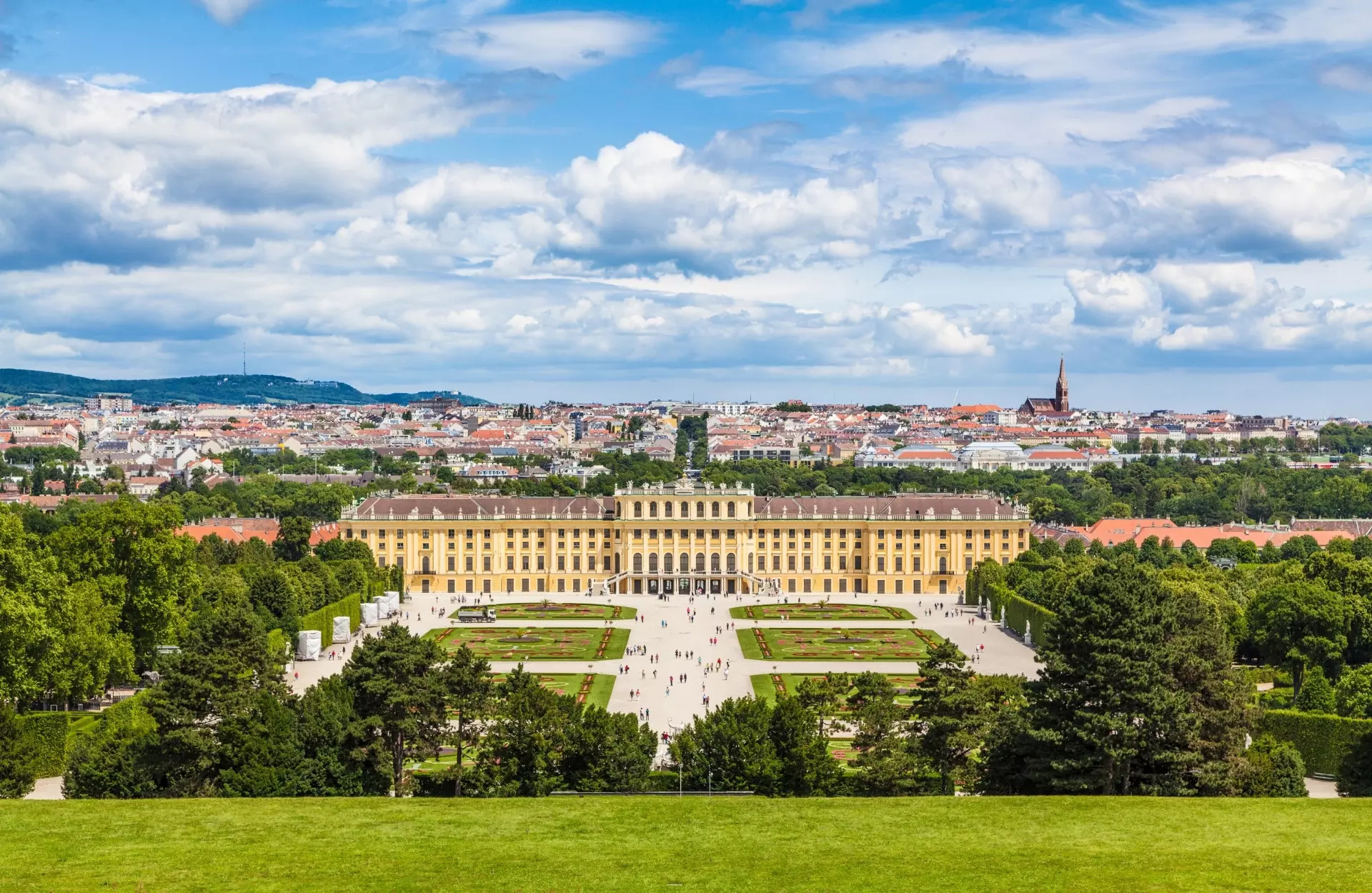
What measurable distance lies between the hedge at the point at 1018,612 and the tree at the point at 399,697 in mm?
37302

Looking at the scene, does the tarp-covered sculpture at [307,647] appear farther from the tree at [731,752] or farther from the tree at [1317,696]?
the tree at [1317,696]

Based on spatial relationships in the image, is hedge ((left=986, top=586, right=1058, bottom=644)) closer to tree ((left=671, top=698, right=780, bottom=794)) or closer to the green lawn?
the green lawn

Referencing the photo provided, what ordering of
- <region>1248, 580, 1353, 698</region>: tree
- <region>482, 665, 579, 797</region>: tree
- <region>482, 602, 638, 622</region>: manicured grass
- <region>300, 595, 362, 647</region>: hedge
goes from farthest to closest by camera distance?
<region>482, 602, 638, 622</region>: manicured grass < <region>300, 595, 362, 647</region>: hedge < <region>1248, 580, 1353, 698</region>: tree < <region>482, 665, 579, 797</region>: tree

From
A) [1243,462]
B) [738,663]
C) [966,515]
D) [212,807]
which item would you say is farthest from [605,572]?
[1243,462]

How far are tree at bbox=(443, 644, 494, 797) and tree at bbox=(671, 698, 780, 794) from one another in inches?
208

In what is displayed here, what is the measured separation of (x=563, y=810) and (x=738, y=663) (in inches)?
1497

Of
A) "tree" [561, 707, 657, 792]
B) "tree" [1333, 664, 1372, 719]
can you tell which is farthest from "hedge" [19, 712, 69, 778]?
"tree" [1333, 664, 1372, 719]

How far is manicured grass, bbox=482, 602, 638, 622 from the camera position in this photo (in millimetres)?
88562

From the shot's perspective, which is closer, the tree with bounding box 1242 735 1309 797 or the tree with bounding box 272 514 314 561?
the tree with bounding box 1242 735 1309 797

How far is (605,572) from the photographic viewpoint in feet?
346

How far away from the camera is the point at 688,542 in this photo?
104562 mm

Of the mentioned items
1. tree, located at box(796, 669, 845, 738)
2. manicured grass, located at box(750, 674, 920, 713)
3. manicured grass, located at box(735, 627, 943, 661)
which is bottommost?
manicured grass, located at box(735, 627, 943, 661)

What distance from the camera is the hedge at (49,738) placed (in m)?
44.9

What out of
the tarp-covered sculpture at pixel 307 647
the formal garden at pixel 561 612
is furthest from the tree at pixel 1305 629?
the tarp-covered sculpture at pixel 307 647
